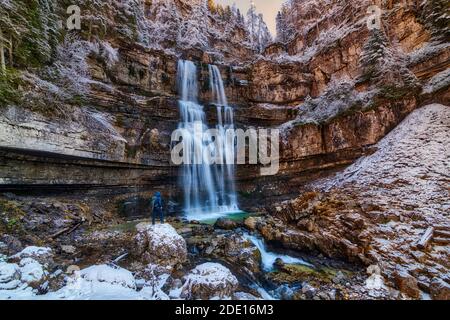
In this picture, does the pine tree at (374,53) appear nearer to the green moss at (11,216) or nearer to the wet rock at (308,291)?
the wet rock at (308,291)

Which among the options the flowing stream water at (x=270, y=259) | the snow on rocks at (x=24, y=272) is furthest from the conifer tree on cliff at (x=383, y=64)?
the snow on rocks at (x=24, y=272)

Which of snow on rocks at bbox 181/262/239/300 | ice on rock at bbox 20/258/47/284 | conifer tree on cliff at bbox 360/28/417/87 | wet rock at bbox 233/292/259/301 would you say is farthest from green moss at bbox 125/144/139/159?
conifer tree on cliff at bbox 360/28/417/87

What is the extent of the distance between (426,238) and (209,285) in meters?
6.28

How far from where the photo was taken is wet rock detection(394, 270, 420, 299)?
490 centimetres

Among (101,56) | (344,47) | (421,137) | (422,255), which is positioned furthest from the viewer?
(344,47)

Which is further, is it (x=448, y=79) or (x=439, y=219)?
(x=448, y=79)

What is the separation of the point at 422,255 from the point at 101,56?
1924cm

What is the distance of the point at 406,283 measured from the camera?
16.6 ft

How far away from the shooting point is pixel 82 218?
940 centimetres

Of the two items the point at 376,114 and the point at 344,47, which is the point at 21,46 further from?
the point at 344,47

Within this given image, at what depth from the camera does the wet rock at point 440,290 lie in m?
4.70

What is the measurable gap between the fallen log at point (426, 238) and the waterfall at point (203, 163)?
1076cm

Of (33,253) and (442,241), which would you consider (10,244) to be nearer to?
(33,253)

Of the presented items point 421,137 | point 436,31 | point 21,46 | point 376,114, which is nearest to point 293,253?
point 421,137
